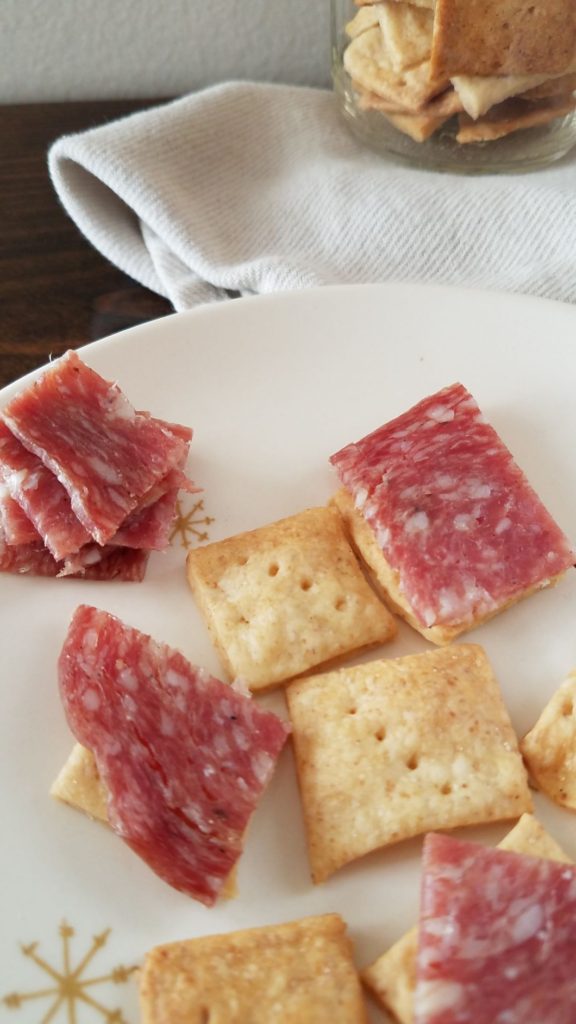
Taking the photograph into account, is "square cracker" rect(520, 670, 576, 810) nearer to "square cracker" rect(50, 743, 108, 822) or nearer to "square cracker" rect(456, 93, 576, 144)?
"square cracker" rect(50, 743, 108, 822)

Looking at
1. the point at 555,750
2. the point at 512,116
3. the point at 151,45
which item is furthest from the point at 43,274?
the point at 555,750

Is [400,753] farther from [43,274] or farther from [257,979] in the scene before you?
[43,274]

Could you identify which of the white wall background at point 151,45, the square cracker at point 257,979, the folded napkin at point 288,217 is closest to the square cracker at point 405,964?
the square cracker at point 257,979

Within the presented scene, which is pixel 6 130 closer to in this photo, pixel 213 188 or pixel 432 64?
pixel 213 188

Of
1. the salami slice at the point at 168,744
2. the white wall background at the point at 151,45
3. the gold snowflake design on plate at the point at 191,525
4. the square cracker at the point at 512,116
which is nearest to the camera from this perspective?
the salami slice at the point at 168,744

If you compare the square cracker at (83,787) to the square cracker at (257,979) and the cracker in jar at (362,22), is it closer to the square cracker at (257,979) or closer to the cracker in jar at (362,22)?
the square cracker at (257,979)
